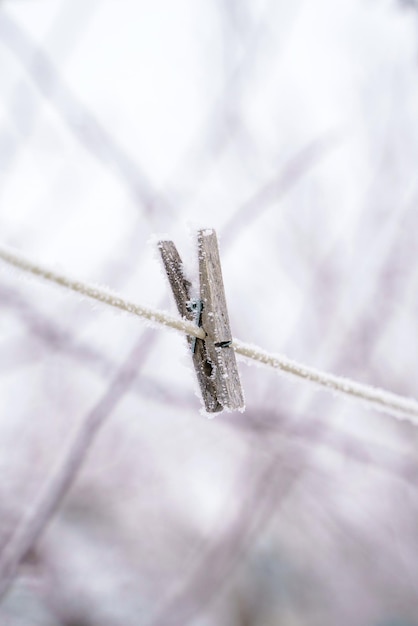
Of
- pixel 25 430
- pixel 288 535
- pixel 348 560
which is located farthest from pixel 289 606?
pixel 25 430

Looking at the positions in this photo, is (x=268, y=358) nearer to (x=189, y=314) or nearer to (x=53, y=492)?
(x=189, y=314)

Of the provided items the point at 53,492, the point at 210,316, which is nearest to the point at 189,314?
the point at 210,316

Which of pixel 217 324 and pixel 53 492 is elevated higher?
pixel 217 324

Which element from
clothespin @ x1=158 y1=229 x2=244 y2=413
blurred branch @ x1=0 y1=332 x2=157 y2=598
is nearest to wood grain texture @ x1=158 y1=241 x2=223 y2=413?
clothespin @ x1=158 y1=229 x2=244 y2=413

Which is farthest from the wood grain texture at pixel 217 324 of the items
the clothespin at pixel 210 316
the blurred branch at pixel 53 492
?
the blurred branch at pixel 53 492

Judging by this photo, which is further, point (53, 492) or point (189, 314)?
point (53, 492)
